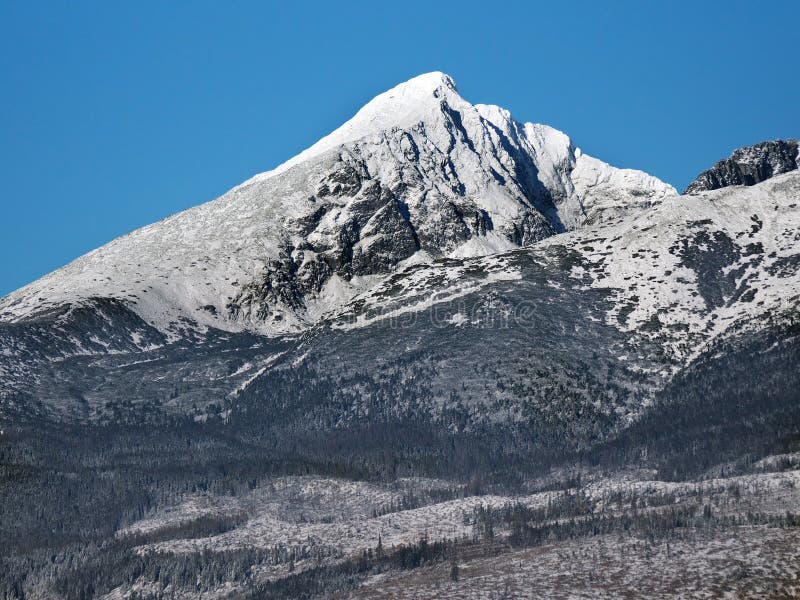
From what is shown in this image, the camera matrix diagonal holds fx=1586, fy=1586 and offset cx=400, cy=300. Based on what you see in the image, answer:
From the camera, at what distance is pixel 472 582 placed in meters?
181

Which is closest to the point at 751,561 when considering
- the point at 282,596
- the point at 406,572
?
the point at 406,572

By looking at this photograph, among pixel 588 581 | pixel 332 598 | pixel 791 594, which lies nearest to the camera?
pixel 791 594

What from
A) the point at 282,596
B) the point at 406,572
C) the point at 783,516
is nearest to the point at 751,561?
the point at 783,516

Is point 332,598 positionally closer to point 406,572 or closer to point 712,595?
point 406,572

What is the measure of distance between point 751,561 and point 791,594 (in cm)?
1020

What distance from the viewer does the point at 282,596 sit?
196m

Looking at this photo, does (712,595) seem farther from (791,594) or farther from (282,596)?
(282,596)

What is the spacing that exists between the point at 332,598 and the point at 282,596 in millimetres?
12986

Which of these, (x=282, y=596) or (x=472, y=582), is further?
(x=282, y=596)

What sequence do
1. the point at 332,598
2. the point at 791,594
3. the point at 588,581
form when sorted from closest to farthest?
the point at 791,594, the point at 588,581, the point at 332,598

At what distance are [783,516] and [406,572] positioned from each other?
47.0 metres

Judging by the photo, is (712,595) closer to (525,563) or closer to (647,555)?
(647,555)

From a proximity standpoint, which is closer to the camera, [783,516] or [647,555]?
[647,555]

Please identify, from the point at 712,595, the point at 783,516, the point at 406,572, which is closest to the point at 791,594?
the point at 712,595
